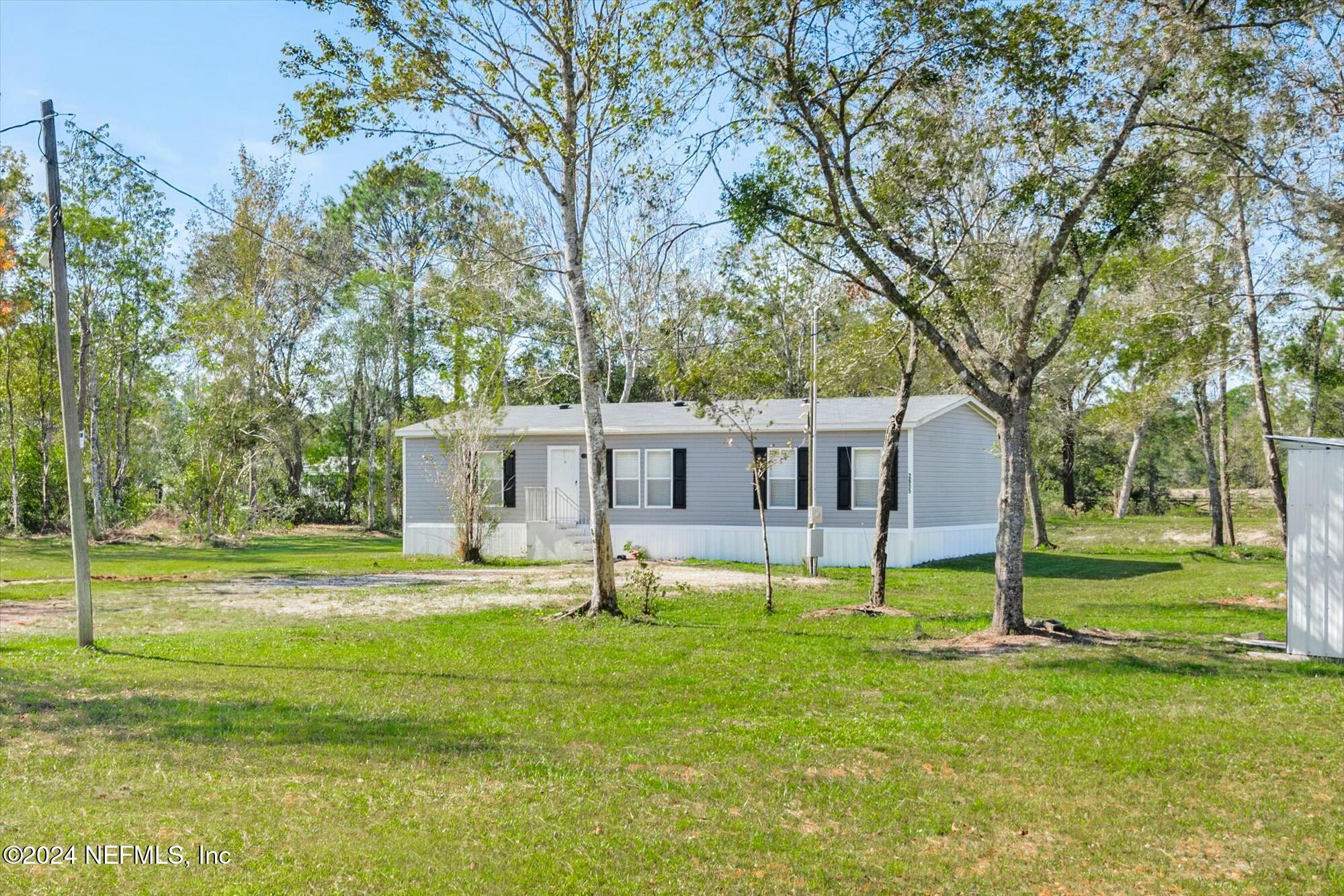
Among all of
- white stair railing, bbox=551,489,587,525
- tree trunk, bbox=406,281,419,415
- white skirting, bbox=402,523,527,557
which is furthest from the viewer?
tree trunk, bbox=406,281,419,415

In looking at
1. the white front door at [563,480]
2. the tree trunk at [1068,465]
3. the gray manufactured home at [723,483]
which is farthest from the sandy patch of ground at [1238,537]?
the white front door at [563,480]

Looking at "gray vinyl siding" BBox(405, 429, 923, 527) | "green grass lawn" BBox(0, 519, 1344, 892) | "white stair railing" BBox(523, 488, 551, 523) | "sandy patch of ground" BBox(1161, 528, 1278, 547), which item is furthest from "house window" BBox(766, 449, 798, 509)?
"sandy patch of ground" BBox(1161, 528, 1278, 547)

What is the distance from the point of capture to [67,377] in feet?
30.9

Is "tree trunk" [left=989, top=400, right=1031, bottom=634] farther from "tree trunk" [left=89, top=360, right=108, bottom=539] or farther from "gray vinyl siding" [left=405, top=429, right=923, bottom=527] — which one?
"tree trunk" [left=89, top=360, right=108, bottom=539]

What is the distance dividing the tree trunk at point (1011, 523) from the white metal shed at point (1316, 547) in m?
2.30

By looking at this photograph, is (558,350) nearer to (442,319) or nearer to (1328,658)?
(442,319)

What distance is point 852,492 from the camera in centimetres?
2023

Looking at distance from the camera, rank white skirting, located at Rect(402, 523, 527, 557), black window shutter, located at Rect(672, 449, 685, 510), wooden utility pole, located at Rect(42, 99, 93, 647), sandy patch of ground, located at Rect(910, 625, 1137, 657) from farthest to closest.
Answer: white skirting, located at Rect(402, 523, 527, 557), black window shutter, located at Rect(672, 449, 685, 510), sandy patch of ground, located at Rect(910, 625, 1137, 657), wooden utility pole, located at Rect(42, 99, 93, 647)

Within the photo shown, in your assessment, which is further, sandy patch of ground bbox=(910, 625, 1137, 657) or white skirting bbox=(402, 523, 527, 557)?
white skirting bbox=(402, 523, 527, 557)

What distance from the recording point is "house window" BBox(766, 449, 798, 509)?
20797mm

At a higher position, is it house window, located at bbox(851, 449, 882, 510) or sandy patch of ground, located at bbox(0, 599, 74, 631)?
house window, located at bbox(851, 449, 882, 510)

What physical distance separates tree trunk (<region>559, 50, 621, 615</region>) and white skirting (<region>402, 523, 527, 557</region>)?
10266 millimetres

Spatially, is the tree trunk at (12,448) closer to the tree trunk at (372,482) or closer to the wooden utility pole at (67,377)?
the tree trunk at (372,482)

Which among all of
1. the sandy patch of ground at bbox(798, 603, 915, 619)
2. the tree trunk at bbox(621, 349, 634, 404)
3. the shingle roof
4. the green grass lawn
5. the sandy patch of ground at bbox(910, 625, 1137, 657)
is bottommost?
the sandy patch of ground at bbox(798, 603, 915, 619)
